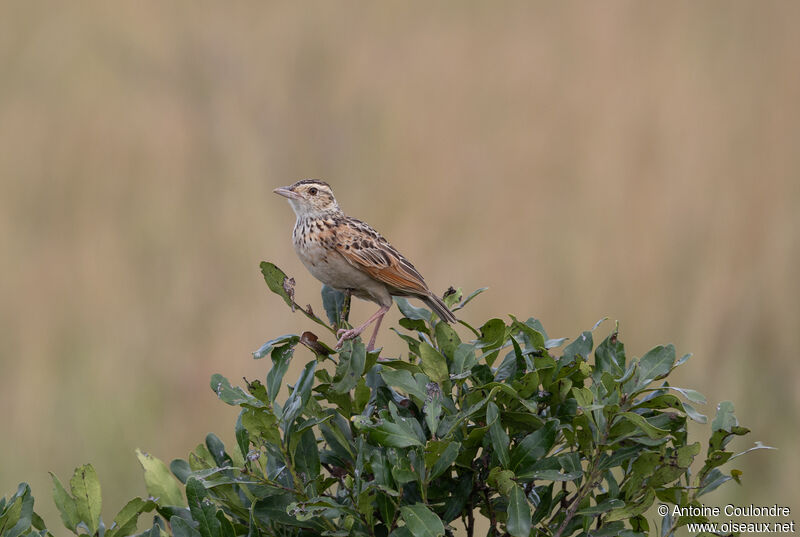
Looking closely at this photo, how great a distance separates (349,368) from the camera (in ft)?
4.42

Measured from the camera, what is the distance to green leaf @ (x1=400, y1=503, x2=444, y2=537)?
1247 mm

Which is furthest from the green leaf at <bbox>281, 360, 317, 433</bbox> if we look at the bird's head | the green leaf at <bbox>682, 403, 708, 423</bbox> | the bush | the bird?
the bird's head

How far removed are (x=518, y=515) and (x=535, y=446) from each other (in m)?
0.11

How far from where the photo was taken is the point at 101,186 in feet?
15.9

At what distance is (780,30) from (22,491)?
185 inches

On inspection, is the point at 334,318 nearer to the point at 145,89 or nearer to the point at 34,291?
the point at 34,291

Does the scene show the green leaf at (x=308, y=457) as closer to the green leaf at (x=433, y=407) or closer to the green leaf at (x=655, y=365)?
the green leaf at (x=433, y=407)

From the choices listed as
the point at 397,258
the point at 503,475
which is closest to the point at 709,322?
the point at 397,258

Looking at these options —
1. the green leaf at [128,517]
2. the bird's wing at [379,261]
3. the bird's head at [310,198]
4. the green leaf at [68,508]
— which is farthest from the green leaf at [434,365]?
the bird's head at [310,198]

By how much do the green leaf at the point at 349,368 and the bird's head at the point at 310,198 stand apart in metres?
1.13

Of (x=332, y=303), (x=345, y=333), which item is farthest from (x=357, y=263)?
(x=345, y=333)

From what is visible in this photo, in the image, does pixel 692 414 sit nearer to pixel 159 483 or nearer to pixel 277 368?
pixel 277 368

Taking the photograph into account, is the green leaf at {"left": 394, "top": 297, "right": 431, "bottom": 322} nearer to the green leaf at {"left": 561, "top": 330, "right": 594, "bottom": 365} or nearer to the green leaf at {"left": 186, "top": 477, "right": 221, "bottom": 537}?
the green leaf at {"left": 561, "top": 330, "right": 594, "bottom": 365}

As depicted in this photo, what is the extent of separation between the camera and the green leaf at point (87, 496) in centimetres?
147
